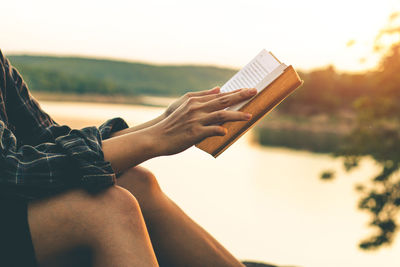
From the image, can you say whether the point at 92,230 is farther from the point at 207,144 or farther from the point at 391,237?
the point at 391,237

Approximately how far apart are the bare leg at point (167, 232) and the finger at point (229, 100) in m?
0.31

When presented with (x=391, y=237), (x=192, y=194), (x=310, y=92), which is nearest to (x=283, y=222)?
(x=192, y=194)

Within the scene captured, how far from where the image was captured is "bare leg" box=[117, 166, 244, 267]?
3.81ft

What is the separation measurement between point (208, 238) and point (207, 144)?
11.0 inches

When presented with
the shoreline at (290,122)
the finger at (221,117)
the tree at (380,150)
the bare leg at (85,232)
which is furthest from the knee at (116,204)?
the shoreline at (290,122)

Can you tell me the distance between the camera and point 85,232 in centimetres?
79

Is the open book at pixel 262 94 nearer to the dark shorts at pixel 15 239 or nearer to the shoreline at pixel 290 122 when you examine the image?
the dark shorts at pixel 15 239

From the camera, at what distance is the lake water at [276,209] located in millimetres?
7184

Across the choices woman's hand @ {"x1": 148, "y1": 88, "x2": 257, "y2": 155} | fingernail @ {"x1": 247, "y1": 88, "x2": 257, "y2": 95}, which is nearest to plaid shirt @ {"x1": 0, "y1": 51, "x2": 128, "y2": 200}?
woman's hand @ {"x1": 148, "y1": 88, "x2": 257, "y2": 155}

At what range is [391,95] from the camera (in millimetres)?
6598

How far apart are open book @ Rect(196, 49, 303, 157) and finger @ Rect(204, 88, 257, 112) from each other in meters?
0.02

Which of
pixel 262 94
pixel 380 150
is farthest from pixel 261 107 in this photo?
pixel 380 150

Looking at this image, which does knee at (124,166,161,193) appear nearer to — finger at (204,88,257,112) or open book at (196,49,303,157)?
open book at (196,49,303,157)

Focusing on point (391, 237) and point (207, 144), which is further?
point (391, 237)
